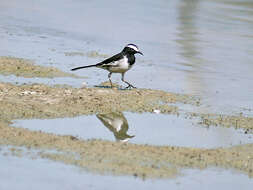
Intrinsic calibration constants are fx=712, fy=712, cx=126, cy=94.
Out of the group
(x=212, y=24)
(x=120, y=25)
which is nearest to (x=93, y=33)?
(x=120, y=25)

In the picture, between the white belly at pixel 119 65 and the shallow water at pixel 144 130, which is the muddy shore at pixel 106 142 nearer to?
the shallow water at pixel 144 130

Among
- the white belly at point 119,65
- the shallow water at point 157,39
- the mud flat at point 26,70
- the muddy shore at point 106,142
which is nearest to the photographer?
the muddy shore at point 106,142

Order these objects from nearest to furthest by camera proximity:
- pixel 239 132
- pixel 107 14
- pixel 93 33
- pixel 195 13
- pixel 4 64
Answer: pixel 239 132 → pixel 4 64 → pixel 93 33 → pixel 107 14 → pixel 195 13

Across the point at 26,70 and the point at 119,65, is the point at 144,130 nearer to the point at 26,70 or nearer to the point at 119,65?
the point at 119,65

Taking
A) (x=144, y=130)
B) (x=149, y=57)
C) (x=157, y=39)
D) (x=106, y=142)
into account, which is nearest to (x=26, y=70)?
(x=149, y=57)

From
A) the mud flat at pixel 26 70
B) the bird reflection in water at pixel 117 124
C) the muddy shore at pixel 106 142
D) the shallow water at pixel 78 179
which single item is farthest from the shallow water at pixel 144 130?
the mud flat at pixel 26 70

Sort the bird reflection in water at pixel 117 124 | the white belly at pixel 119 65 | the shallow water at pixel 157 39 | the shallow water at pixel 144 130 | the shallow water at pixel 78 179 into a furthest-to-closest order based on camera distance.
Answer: the shallow water at pixel 157 39 < the white belly at pixel 119 65 < the bird reflection in water at pixel 117 124 < the shallow water at pixel 144 130 < the shallow water at pixel 78 179

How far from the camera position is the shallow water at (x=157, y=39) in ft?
38.4

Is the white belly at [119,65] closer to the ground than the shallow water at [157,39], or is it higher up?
higher up

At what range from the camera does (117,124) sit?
28.4 feet

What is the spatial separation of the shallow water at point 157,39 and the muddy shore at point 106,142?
83cm

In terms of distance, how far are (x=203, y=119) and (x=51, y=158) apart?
287cm

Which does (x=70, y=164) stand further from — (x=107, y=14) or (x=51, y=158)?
A: (x=107, y=14)

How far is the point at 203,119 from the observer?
30.0 ft
